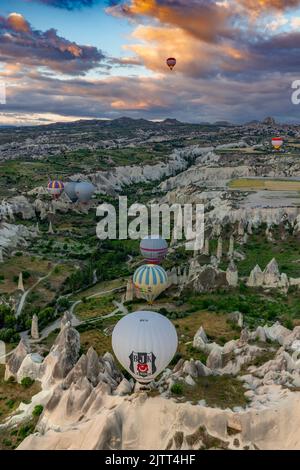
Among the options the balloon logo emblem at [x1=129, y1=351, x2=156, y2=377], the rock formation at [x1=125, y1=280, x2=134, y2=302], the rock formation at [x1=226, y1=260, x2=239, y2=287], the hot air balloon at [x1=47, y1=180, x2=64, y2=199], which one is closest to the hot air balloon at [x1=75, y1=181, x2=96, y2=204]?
the hot air balloon at [x1=47, y1=180, x2=64, y2=199]

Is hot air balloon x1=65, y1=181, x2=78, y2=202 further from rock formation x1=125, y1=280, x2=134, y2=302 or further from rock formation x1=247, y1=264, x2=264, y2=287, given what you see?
rock formation x1=247, y1=264, x2=264, y2=287

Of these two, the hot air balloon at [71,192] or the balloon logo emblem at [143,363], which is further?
the hot air balloon at [71,192]

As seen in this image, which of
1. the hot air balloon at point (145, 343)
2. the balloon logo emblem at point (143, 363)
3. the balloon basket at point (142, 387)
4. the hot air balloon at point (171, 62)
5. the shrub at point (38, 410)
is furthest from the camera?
the hot air balloon at point (171, 62)

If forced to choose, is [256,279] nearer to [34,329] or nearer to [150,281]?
[150,281]

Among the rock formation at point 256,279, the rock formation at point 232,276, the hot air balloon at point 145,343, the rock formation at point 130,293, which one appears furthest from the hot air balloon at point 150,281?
the hot air balloon at point 145,343

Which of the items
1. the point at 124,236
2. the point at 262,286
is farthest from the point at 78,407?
the point at 124,236

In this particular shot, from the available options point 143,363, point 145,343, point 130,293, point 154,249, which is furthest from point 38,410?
point 154,249

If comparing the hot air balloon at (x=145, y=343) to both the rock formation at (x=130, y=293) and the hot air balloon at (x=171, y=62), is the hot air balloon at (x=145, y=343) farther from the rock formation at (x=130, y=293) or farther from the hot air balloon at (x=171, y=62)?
the hot air balloon at (x=171, y=62)

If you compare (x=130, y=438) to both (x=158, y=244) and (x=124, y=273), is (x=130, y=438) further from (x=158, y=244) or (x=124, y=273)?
(x=124, y=273)
